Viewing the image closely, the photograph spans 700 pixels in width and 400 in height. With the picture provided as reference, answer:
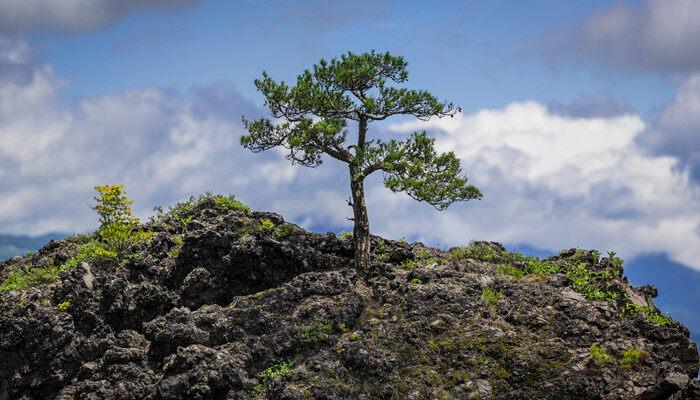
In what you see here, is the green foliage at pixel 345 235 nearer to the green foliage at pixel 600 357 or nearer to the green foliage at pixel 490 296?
the green foliage at pixel 490 296

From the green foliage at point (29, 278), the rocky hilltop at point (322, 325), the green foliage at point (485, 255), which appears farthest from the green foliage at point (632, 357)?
the green foliage at point (29, 278)

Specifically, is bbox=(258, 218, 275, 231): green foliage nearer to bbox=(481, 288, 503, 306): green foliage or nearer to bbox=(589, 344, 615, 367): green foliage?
bbox=(481, 288, 503, 306): green foliage

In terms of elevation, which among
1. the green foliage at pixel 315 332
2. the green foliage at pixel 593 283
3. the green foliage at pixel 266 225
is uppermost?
the green foliage at pixel 266 225

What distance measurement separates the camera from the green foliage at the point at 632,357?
28.2m

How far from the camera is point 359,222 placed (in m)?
35.2

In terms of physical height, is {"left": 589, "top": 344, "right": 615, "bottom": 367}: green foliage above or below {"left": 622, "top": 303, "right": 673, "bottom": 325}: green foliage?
below

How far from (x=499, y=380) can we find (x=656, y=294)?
1214 centimetres

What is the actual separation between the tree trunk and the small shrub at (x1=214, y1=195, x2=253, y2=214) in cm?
760

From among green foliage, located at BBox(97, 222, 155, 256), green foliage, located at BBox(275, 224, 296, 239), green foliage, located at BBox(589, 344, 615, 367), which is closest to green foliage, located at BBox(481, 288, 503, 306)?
green foliage, located at BBox(589, 344, 615, 367)

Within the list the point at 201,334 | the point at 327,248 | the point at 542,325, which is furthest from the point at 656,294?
the point at 201,334

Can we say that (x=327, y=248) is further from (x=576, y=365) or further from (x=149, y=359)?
(x=576, y=365)

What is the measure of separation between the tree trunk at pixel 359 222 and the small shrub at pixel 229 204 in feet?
24.9

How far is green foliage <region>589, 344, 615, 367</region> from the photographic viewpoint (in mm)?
28062

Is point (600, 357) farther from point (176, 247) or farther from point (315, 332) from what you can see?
point (176, 247)
